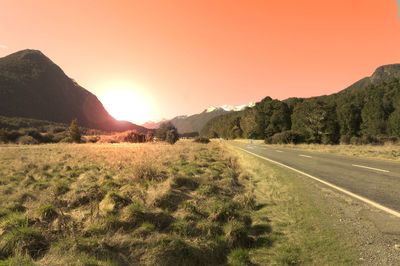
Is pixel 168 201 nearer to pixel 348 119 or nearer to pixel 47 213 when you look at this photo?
pixel 47 213

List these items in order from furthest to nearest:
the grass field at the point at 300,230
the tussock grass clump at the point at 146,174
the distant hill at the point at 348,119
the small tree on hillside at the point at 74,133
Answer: the small tree on hillside at the point at 74,133
the distant hill at the point at 348,119
the tussock grass clump at the point at 146,174
the grass field at the point at 300,230

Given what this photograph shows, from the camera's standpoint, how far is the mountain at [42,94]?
121288 millimetres

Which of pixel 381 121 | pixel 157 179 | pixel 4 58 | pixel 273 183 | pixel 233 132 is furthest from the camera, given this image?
pixel 4 58

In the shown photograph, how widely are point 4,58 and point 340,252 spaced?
226947 mm

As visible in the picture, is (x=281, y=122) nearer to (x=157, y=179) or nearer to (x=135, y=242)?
(x=157, y=179)

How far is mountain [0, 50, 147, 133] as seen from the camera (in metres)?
121

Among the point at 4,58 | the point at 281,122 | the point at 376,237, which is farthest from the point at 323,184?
the point at 4,58

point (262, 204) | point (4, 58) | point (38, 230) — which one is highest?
point (4, 58)

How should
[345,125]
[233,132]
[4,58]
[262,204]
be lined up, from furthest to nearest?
[4,58]
[233,132]
[345,125]
[262,204]

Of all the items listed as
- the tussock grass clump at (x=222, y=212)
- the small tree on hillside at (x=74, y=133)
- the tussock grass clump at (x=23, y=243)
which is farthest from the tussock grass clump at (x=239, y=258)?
the small tree on hillside at (x=74, y=133)

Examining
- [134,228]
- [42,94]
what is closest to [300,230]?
[134,228]

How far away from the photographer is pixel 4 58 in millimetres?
154000

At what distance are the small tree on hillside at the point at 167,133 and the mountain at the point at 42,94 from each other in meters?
78.4

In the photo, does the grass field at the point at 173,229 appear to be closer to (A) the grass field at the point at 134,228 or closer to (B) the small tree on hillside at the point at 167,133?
(A) the grass field at the point at 134,228
